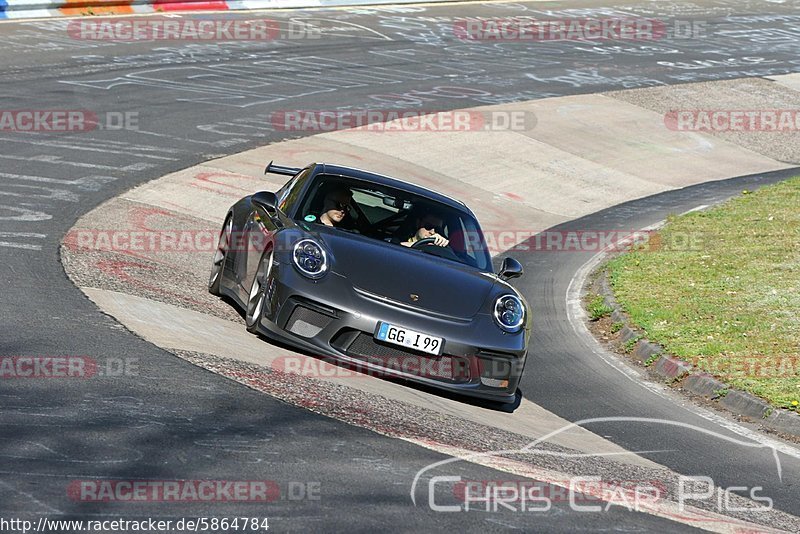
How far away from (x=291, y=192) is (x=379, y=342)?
7.75 feet

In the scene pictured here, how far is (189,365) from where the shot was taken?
7.75m

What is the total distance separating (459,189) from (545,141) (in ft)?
14.7

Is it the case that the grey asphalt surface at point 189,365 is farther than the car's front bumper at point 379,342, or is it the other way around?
the car's front bumper at point 379,342

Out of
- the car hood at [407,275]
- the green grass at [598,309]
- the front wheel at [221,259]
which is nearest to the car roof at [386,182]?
the car hood at [407,275]

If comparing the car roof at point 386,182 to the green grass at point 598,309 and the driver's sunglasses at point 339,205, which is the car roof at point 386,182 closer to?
the driver's sunglasses at point 339,205

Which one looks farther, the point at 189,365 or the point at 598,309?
the point at 598,309

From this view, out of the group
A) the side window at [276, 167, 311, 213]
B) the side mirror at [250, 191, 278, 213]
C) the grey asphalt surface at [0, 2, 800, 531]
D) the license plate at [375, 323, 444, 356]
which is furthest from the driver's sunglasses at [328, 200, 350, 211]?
the grey asphalt surface at [0, 2, 800, 531]

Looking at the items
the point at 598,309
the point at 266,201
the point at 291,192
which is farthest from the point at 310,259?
the point at 598,309

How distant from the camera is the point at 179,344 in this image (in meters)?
8.32

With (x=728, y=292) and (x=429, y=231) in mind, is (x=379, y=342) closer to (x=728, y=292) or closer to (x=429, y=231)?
(x=429, y=231)

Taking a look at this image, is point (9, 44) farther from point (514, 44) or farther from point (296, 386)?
point (296, 386)

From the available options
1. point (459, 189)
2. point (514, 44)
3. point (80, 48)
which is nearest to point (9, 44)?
point (80, 48)

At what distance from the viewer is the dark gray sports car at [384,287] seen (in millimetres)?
8266

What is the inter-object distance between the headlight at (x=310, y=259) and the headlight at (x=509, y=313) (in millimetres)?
1290
